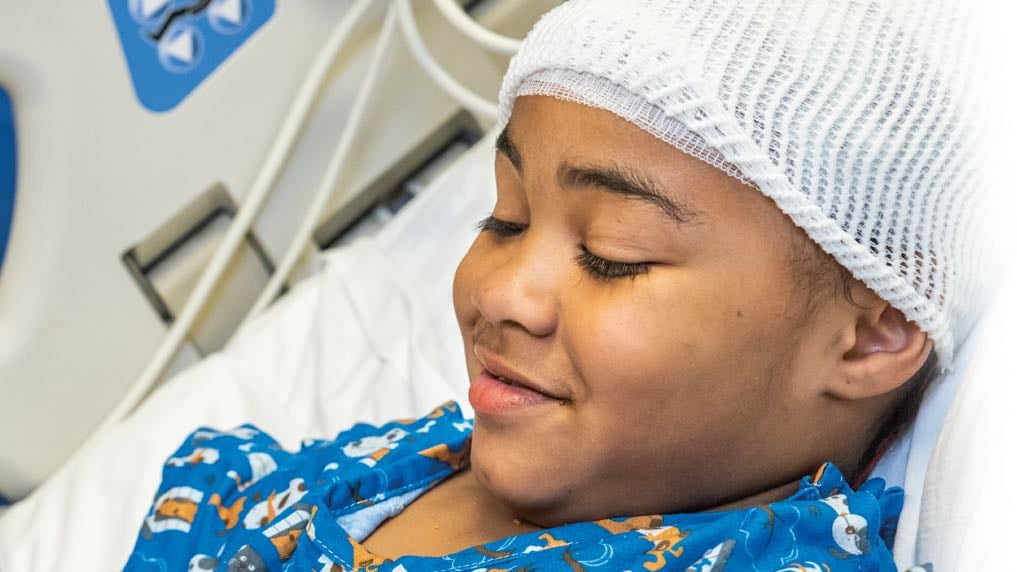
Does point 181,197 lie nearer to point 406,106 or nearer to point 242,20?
point 242,20

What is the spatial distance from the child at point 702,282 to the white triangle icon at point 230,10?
0.70 m

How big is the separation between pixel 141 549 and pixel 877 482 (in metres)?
0.74

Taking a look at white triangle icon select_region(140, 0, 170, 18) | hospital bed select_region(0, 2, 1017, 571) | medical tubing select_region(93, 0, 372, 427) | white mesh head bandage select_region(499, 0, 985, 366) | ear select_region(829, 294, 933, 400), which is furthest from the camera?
medical tubing select_region(93, 0, 372, 427)

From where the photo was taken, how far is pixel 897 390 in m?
1.13

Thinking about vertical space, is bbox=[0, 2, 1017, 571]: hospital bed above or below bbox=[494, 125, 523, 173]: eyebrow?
below

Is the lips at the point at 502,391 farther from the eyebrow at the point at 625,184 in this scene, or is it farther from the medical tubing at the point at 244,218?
the medical tubing at the point at 244,218

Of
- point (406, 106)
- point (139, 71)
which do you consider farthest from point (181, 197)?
point (406, 106)

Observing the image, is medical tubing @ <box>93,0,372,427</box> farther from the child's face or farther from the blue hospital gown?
the child's face

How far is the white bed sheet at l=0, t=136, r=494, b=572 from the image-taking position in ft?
4.84

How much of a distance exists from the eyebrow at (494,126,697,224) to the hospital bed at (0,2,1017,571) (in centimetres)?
38

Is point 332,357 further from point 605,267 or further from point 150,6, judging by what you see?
point 605,267

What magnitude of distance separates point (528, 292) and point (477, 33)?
712mm

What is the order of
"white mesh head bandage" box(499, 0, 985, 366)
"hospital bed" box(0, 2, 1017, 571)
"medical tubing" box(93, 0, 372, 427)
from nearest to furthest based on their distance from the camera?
1. "white mesh head bandage" box(499, 0, 985, 366)
2. "hospital bed" box(0, 2, 1017, 571)
3. "medical tubing" box(93, 0, 372, 427)

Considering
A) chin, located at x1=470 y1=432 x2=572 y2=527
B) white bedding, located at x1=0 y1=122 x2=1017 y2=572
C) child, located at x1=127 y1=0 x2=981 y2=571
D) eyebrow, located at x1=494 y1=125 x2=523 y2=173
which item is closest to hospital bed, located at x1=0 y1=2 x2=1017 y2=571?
white bedding, located at x1=0 y1=122 x2=1017 y2=572
